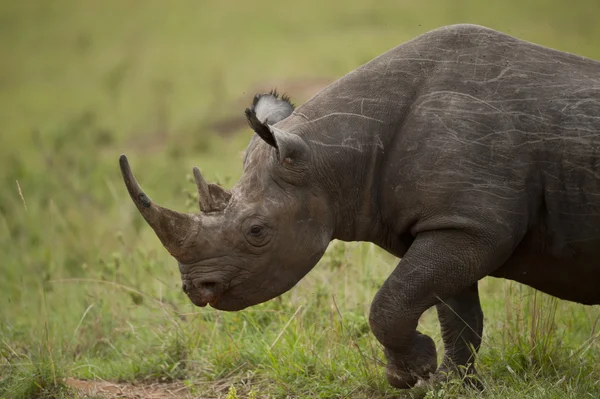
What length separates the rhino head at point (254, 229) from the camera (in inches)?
217

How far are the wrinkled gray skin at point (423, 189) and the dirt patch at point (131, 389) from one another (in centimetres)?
128

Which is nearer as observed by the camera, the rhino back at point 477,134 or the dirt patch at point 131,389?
the rhino back at point 477,134

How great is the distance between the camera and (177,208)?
12.8 m

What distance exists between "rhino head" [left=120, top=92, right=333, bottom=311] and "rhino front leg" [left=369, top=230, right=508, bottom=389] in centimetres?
51

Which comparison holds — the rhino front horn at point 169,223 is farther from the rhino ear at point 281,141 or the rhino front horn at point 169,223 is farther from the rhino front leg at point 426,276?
the rhino front leg at point 426,276

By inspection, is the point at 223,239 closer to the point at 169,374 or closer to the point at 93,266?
the point at 169,374

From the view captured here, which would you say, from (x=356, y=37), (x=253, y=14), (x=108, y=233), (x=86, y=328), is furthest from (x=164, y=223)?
(x=253, y=14)

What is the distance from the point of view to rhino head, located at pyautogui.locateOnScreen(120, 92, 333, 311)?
551 centimetres

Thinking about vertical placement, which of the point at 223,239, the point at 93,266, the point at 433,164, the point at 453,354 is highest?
the point at 433,164

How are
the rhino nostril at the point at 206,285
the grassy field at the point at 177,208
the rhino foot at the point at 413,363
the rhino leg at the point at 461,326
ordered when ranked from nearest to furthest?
the rhino nostril at the point at 206,285 → the rhino foot at the point at 413,363 → the rhino leg at the point at 461,326 → the grassy field at the point at 177,208

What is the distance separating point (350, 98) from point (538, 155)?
113cm

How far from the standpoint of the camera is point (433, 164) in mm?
5477

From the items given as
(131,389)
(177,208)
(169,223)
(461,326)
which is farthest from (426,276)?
(177,208)

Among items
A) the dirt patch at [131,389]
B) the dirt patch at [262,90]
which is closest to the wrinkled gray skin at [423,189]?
the dirt patch at [131,389]
